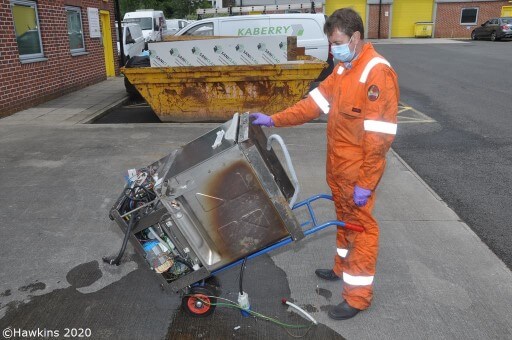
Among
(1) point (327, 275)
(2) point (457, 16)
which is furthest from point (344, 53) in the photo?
(2) point (457, 16)

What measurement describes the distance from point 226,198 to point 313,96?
1.11 meters

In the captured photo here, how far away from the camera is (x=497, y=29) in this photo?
32094 millimetres

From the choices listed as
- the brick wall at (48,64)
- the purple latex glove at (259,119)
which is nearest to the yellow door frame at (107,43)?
the brick wall at (48,64)

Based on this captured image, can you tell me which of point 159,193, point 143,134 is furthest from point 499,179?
point 143,134

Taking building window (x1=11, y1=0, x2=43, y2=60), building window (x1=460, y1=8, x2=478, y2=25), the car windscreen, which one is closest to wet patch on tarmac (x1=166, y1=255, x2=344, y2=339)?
building window (x1=11, y1=0, x2=43, y2=60)

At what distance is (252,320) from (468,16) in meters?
42.8

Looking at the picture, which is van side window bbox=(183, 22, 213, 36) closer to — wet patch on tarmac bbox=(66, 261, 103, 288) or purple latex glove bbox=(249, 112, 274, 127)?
wet patch on tarmac bbox=(66, 261, 103, 288)

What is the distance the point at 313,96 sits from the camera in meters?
3.24

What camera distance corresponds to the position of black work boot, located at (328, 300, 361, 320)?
3.08 meters

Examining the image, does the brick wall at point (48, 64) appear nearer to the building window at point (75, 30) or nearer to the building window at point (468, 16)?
the building window at point (75, 30)

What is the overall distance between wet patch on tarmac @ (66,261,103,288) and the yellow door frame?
12761 millimetres

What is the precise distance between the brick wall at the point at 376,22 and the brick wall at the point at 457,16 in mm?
4272

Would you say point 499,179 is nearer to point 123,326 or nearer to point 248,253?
point 248,253

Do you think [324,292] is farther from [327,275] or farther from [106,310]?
[106,310]
